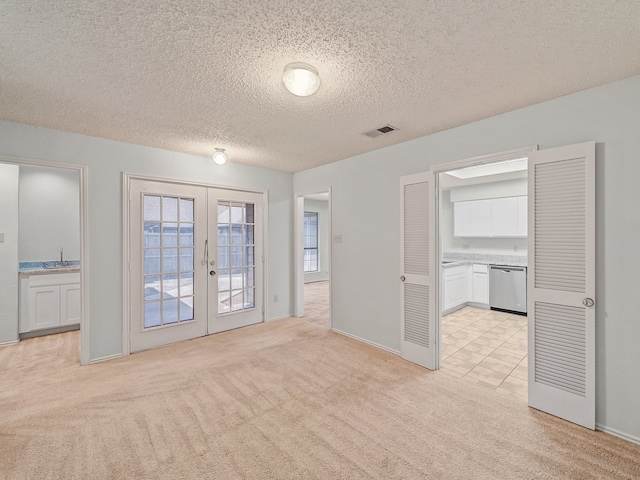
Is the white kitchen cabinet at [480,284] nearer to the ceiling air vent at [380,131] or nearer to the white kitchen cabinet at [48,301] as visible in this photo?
the ceiling air vent at [380,131]

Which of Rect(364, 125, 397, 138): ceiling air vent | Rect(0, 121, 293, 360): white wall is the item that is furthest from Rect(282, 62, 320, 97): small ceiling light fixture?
Rect(0, 121, 293, 360): white wall

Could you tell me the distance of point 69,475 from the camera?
1.68 metres

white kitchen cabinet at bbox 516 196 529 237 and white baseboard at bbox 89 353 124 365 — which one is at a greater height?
white kitchen cabinet at bbox 516 196 529 237

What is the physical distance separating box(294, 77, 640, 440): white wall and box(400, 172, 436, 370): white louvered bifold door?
133mm

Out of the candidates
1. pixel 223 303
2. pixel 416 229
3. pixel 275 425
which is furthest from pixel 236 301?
pixel 416 229

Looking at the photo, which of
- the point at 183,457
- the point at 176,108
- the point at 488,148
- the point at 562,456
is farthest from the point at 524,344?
the point at 176,108

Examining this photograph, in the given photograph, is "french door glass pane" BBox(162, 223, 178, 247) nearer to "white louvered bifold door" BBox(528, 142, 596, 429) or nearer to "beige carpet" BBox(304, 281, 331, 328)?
"beige carpet" BBox(304, 281, 331, 328)

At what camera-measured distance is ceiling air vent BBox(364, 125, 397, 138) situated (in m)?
2.95

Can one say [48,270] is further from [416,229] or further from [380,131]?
[416,229]

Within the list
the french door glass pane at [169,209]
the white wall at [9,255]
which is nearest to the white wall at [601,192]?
the french door glass pane at [169,209]

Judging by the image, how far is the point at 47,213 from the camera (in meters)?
4.45

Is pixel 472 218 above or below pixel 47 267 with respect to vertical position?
above

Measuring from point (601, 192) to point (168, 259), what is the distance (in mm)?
4336

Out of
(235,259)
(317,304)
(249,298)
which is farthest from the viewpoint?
(317,304)
